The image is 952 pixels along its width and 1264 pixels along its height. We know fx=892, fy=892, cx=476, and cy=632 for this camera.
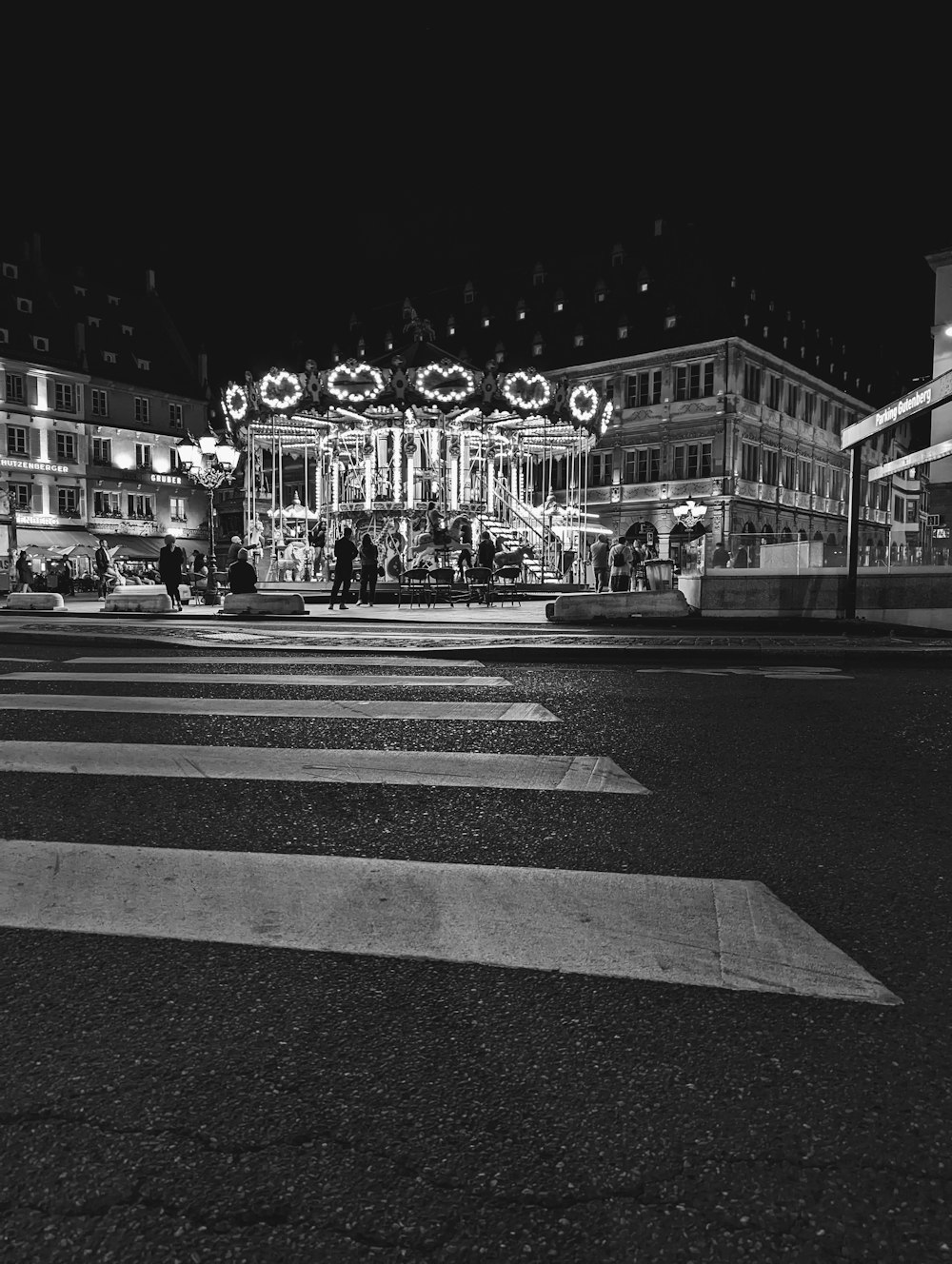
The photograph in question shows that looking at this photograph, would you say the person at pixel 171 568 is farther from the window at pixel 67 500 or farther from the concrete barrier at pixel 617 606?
the window at pixel 67 500

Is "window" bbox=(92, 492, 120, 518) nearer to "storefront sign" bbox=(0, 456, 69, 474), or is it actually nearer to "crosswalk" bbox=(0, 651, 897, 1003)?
"storefront sign" bbox=(0, 456, 69, 474)

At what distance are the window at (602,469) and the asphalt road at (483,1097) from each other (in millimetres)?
48806

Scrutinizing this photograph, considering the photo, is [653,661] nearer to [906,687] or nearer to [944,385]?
[906,687]

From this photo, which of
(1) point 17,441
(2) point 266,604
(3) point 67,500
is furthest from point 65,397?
(2) point 266,604

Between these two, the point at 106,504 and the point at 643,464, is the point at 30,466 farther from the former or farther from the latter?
the point at 643,464

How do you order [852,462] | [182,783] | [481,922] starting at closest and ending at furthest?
1. [481,922]
2. [182,783]
3. [852,462]

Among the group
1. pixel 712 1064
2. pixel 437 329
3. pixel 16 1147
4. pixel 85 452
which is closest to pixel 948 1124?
pixel 712 1064

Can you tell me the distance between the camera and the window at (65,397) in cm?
5231

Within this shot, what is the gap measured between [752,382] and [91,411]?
3881cm

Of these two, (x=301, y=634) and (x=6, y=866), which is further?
(x=301, y=634)

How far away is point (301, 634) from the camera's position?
13.4m

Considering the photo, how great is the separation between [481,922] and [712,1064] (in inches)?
34.0

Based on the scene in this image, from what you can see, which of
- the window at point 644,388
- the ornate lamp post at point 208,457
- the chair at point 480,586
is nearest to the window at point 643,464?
the window at point 644,388

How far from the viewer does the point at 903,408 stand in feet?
43.4
